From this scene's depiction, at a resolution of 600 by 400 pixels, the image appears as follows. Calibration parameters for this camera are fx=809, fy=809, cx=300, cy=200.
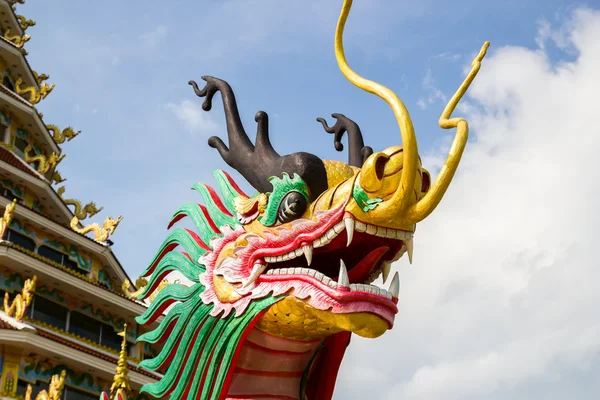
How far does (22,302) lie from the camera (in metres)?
14.5

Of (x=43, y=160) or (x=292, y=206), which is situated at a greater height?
(x=43, y=160)

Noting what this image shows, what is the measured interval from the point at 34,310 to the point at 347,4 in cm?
1342

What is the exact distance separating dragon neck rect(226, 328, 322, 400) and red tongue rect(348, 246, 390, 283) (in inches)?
22.7

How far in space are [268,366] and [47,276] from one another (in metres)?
12.2

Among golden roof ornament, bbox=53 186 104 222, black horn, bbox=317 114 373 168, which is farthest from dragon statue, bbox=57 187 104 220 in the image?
black horn, bbox=317 114 373 168

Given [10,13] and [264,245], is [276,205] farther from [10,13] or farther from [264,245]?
[10,13]

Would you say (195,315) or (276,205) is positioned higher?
(276,205)

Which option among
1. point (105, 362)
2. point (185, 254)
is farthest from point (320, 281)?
point (105, 362)

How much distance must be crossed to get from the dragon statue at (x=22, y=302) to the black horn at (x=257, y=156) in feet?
31.0

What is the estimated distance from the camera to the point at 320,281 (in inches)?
184

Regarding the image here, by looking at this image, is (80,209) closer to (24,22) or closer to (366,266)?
(24,22)

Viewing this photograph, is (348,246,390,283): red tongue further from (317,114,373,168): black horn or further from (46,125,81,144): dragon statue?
(46,125,81,144): dragon statue

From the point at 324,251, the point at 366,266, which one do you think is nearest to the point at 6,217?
the point at 324,251

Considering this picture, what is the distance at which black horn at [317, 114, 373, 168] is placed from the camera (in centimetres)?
580
